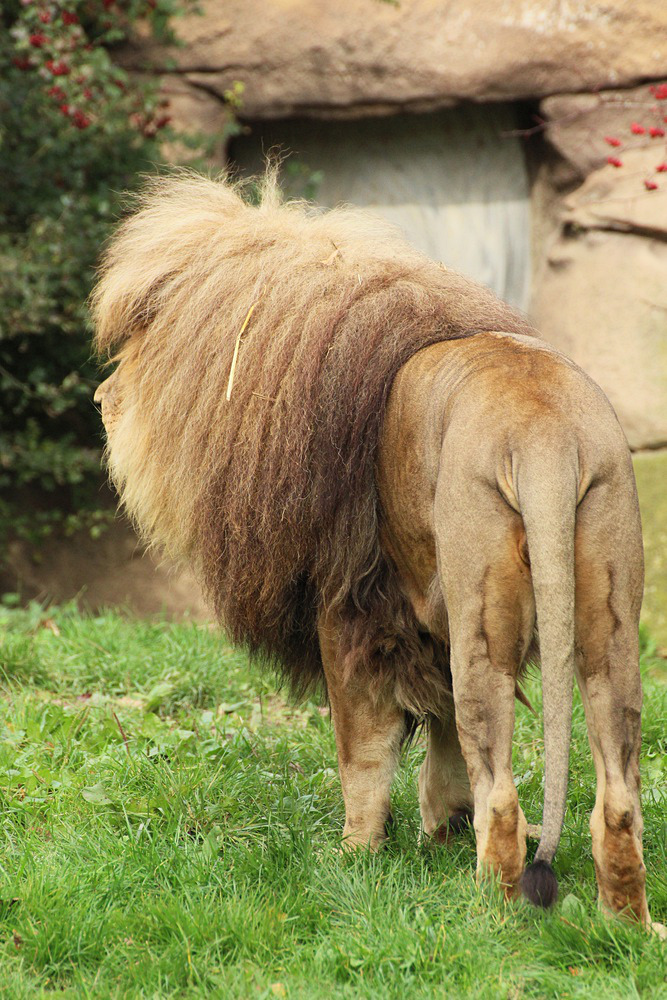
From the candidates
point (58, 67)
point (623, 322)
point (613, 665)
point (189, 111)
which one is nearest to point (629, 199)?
point (623, 322)

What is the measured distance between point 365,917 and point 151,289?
6.47 ft

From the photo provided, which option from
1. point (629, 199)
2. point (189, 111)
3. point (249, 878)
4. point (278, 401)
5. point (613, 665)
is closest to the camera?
point (613, 665)

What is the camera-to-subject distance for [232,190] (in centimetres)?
381

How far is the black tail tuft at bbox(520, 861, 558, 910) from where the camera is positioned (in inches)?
95.3

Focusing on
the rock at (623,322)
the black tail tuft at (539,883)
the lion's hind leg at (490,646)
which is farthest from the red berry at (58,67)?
the black tail tuft at (539,883)

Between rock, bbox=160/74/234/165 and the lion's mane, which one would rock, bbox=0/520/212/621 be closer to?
rock, bbox=160/74/234/165

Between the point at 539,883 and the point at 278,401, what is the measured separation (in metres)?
1.43

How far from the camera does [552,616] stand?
244 centimetres

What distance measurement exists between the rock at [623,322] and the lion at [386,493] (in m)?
2.79

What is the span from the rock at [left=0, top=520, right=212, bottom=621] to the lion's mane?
321 cm

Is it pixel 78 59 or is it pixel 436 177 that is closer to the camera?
pixel 78 59

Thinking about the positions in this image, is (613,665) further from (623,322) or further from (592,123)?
(592,123)

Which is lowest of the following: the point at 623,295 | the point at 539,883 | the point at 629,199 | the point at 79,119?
the point at 539,883

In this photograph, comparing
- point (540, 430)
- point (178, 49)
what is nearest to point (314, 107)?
point (178, 49)
